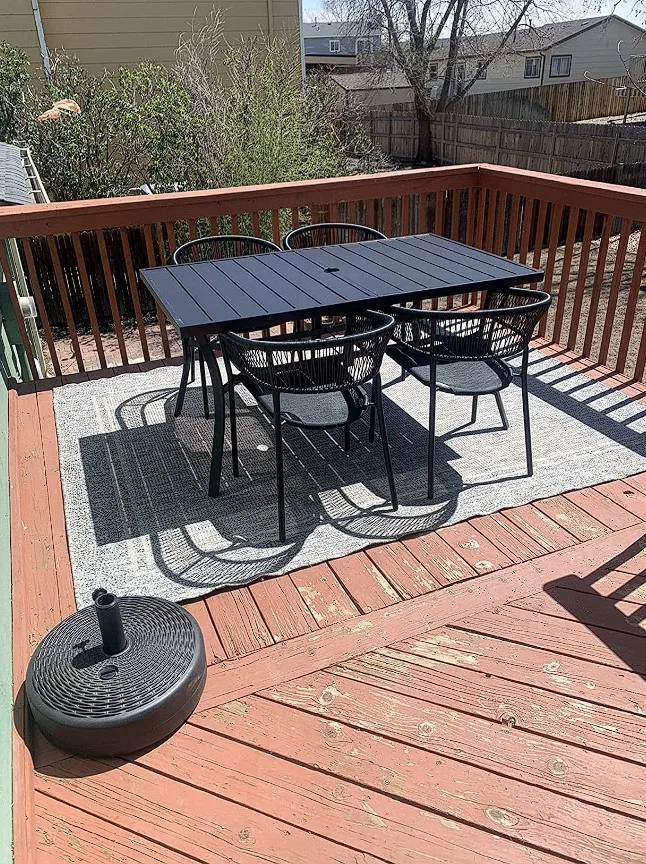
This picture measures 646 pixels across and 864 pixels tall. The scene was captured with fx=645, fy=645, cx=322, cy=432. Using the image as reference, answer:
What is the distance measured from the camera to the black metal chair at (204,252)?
3271 mm

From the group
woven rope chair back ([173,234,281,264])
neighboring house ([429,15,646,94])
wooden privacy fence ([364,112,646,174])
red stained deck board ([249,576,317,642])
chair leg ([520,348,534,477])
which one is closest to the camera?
red stained deck board ([249,576,317,642])

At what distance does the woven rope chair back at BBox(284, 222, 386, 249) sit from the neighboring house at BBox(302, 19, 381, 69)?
7.32 meters

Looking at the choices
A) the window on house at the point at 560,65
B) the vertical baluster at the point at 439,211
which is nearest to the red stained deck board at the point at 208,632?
the vertical baluster at the point at 439,211

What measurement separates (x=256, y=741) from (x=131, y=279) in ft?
9.00

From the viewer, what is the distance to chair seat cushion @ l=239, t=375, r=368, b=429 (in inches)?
98.4

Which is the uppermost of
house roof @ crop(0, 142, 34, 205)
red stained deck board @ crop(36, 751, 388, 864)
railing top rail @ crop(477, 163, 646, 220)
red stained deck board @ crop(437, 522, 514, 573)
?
house roof @ crop(0, 142, 34, 205)

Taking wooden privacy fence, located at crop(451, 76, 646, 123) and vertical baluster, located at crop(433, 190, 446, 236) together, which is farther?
wooden privacy fence, located at crop(451, 76, 646, 123)

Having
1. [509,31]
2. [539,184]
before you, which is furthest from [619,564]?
[509,31]

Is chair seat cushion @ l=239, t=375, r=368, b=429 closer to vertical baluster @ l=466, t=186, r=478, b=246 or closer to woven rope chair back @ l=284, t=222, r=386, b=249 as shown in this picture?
woven rope chair back @ l=284, t=222, r=386, b=249

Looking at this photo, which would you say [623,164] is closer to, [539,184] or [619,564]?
[539,184]

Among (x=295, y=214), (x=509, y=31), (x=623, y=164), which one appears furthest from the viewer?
(x=509, y=31)

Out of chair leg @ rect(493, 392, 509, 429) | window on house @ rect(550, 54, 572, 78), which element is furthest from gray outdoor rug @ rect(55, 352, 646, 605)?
window on house @ rect(550, 54, 572, 78)

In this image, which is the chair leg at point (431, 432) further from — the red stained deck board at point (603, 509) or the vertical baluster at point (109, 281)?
the vertical baluster at point (109, 281)

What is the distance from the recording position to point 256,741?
173cm
